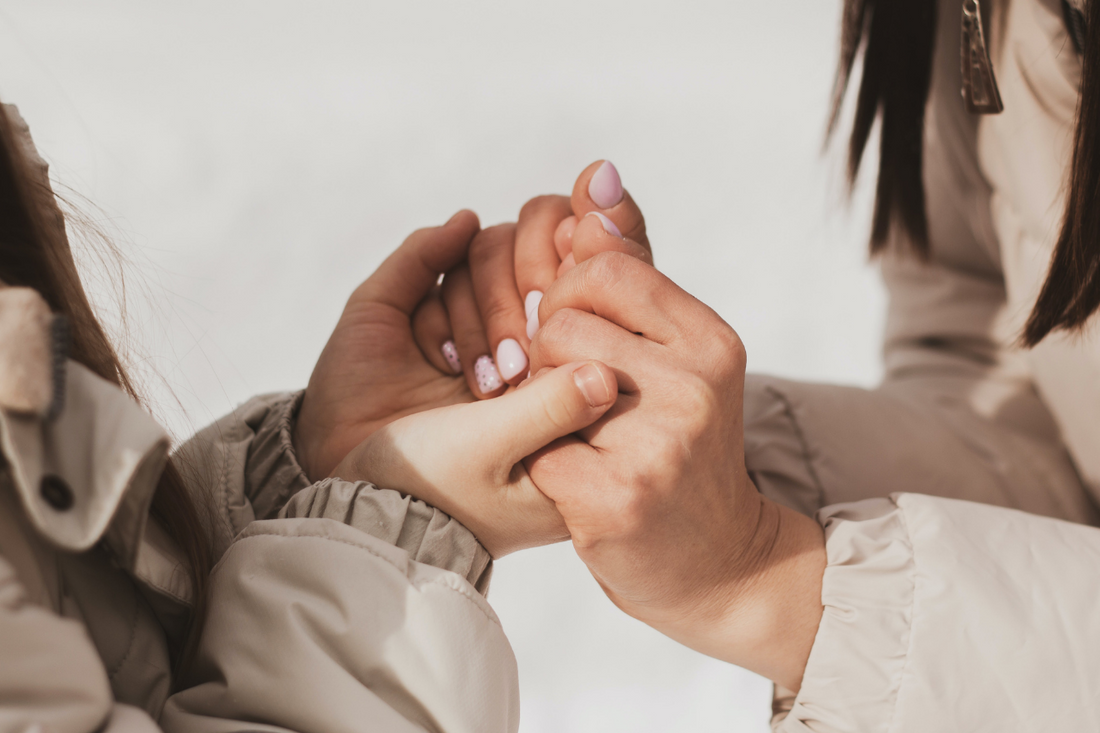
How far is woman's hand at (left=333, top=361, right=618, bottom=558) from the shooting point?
0.37 meters

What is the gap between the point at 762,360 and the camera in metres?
1.01

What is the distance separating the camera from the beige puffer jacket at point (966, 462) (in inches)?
15.9

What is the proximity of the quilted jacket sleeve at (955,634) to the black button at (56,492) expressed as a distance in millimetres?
380

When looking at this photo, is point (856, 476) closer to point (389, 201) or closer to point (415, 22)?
point (389, 201)

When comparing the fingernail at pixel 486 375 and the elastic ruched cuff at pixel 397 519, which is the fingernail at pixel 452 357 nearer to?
the fingernail at pixel 486 375

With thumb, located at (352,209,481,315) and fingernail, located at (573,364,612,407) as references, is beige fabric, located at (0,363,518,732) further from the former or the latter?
thumb, located at (352,209,481,315)

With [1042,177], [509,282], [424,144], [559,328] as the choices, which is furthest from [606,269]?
[424,144]

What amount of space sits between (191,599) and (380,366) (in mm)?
217

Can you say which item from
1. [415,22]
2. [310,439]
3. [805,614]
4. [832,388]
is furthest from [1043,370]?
[415,22]

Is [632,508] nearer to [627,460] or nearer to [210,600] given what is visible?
[627,460]

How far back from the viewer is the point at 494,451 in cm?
39

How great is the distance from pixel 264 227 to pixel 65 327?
0.81 meters

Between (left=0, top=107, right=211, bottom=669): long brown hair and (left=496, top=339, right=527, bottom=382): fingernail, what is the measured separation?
22 cm

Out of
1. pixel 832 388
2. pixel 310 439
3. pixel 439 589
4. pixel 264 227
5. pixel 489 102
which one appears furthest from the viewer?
pixel 489 102
